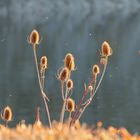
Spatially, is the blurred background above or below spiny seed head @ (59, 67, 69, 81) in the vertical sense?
below

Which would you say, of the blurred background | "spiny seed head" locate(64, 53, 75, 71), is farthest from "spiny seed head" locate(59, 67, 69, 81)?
the blurred background

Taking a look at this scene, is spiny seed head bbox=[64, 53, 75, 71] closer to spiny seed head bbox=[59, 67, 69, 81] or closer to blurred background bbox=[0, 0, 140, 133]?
spiny seed head bbox=[59, 67, 69, 81]

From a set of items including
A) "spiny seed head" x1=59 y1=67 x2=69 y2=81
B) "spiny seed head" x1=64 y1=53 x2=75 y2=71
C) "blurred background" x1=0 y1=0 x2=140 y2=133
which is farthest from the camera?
"blurred background" x1=0 y1=0 x2=140 y2=133

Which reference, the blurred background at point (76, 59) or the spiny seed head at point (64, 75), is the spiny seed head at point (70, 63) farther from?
the blurred background at point (76, 59)

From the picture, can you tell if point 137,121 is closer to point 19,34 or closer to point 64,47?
point 64,47

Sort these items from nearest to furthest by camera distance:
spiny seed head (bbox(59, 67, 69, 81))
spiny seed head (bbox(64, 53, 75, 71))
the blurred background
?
spiny seed head (bbox(64, 53, 75, 71)), spiny seed head (bbox(59, 67, 69, 81)), the blurred background

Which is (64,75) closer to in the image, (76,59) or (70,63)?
(70,63)

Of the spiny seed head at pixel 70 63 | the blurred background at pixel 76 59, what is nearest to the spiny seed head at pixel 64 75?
the spiny seed head at pixel 70 63

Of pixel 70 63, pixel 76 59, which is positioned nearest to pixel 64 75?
pixel 70 63
